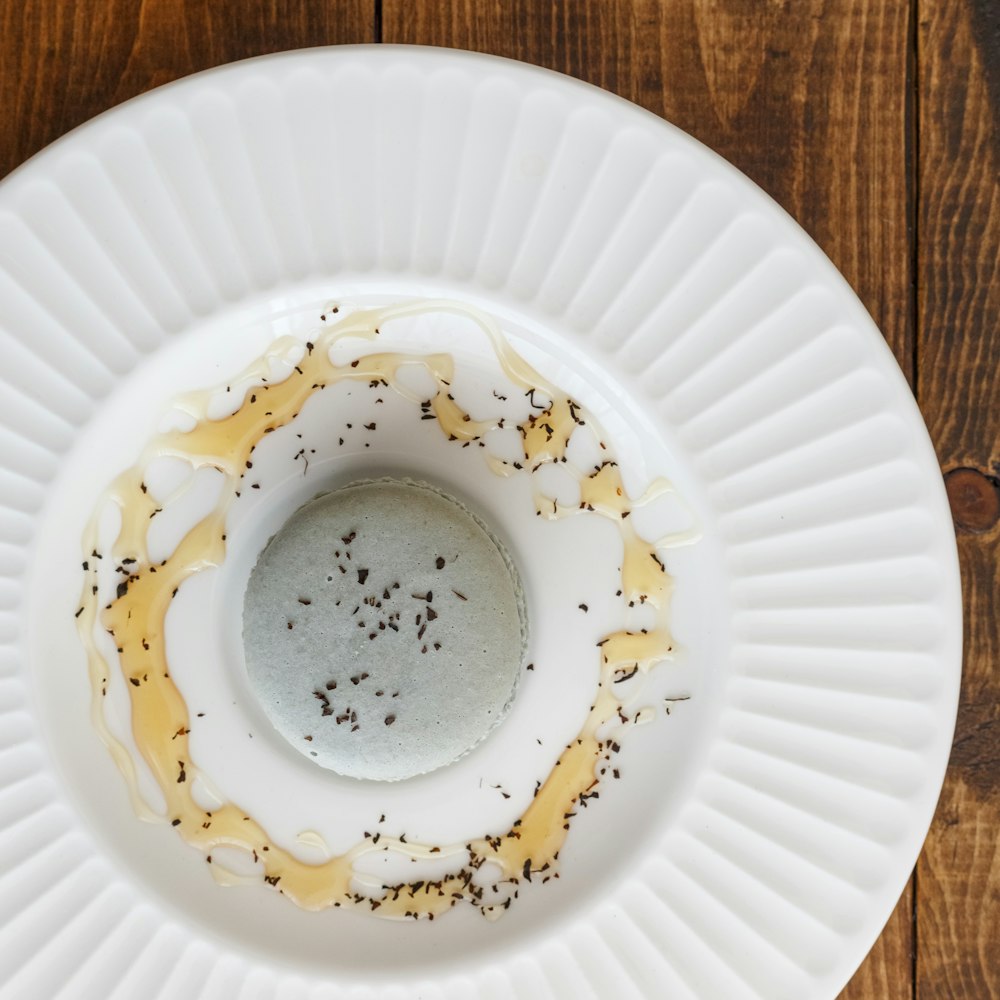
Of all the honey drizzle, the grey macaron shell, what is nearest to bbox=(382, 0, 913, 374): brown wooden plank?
the honey drizzle

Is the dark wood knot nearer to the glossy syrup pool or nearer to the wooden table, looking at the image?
the wooden table

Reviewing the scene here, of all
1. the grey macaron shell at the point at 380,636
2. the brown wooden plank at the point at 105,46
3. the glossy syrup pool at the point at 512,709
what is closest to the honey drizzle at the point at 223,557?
the glossy syrup pool at the point at 512,709

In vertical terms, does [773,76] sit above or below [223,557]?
above

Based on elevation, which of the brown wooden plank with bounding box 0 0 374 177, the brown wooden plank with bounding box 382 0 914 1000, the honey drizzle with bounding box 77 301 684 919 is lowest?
the honey drizzle with bounding box 77 301 684 919

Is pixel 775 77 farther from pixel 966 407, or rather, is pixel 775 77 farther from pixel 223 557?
pixel 223 557

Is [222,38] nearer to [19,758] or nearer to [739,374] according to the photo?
[739,374]

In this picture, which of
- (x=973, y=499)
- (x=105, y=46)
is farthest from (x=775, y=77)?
(x=105, y=46)
